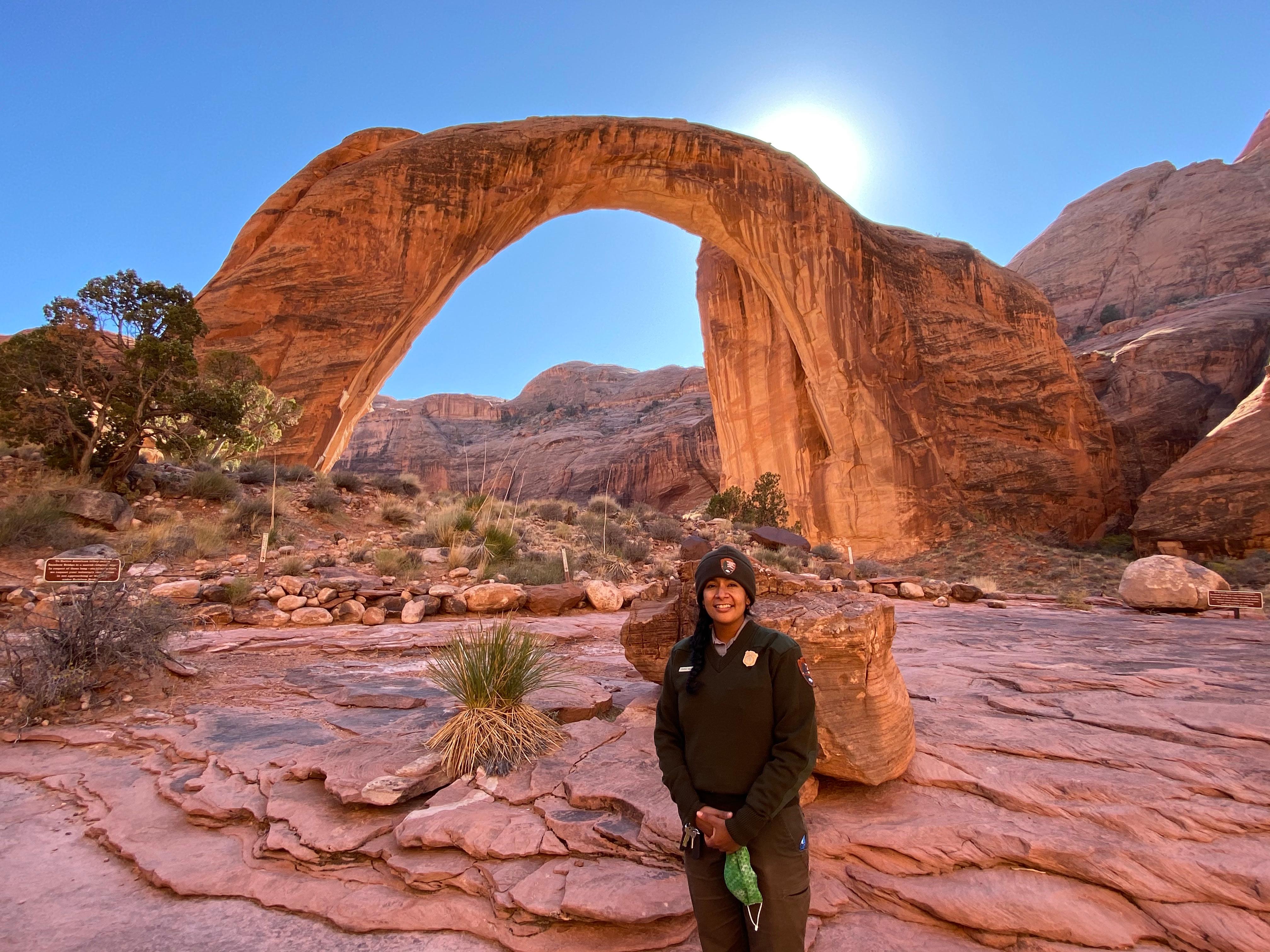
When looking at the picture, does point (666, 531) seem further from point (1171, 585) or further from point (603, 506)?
point (1171, 585)

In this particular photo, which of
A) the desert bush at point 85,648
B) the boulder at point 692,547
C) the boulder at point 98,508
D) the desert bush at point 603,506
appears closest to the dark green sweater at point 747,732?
the boulder at point 692,547

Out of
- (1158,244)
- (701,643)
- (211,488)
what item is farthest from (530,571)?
(1158,244)

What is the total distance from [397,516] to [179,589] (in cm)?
466

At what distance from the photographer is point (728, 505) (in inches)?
762

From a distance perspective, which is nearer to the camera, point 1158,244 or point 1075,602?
point 1075,602

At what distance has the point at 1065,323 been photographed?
33.3m

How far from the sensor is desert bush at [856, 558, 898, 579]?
12.2 meters

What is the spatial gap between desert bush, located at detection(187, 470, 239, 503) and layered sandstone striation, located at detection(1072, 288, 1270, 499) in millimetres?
26508

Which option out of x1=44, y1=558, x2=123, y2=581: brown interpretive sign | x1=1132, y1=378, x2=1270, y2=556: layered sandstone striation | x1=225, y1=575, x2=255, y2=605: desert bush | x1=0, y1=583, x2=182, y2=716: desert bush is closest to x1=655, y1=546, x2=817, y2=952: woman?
x1=0, y1=583, x2=182, y2=716: desert bush

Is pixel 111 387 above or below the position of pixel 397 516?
above

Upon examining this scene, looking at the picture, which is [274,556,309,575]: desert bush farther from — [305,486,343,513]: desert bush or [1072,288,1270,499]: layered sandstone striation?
[1072,288,1270,499]: layered sandstone striation

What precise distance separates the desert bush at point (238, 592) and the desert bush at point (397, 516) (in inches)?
168

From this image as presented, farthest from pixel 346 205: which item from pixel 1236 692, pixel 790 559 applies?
pixel 1236 692

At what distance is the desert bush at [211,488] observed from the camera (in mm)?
9781
